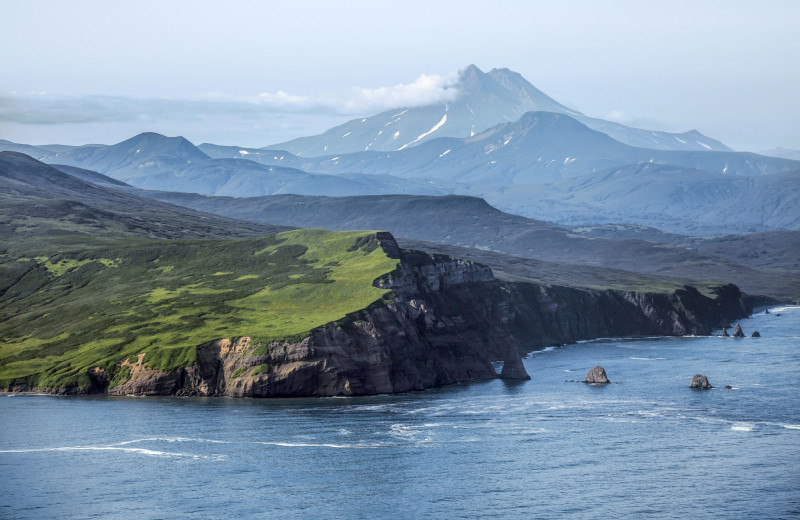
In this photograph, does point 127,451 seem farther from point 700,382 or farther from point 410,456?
point 700,382

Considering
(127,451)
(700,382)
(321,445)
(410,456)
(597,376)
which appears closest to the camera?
(410,456)

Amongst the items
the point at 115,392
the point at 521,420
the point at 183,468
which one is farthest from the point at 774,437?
the point at 115,392

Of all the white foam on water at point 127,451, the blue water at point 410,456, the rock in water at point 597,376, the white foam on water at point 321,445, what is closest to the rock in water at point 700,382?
the blue water at point 410,456

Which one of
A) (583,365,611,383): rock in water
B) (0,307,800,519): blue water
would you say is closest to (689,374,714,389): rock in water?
(0,307,800,519): blue water

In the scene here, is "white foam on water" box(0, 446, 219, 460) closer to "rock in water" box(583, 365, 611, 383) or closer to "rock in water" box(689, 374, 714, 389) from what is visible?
"rock in water" box(583, 365, 611, 383)

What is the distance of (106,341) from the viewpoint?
193625mm

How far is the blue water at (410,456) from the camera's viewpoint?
108 m

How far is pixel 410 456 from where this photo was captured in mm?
131250

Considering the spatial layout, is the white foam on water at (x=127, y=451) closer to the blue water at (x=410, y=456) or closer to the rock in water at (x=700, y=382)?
the blue water at (x=410, y=456)

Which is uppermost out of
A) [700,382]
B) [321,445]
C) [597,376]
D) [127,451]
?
[597,376]

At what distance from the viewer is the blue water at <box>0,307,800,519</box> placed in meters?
108

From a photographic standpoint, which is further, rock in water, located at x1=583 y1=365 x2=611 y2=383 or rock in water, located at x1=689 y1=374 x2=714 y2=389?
rock in water, located at x1=583 y1=365 x2=611 y2=383

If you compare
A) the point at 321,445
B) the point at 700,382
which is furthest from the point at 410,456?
the point at 700,382

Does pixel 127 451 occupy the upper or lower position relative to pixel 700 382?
lower
